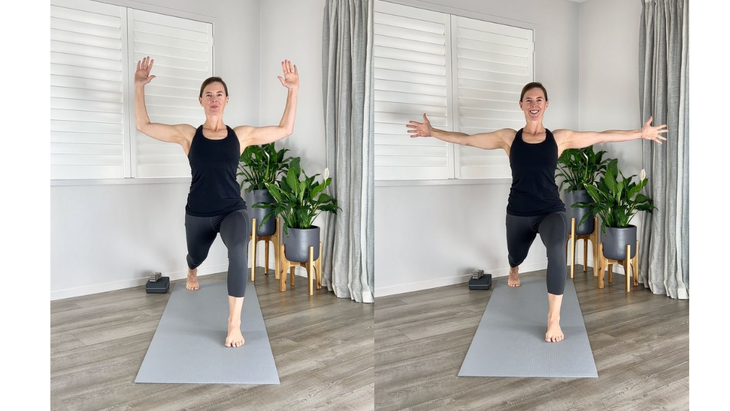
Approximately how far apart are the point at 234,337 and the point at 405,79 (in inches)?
76.3

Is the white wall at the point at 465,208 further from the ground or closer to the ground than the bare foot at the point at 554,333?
further from the ground

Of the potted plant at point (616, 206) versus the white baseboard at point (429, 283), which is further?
the white baseboard at point (429, 283)

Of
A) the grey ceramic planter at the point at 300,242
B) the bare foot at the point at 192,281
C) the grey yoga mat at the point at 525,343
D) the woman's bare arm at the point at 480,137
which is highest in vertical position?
the woman's bare arm at the point at 480,137

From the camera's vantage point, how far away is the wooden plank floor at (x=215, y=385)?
183 cm

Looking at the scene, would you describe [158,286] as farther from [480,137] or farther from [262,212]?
[480,137]

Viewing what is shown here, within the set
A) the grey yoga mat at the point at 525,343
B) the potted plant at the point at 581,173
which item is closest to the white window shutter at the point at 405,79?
the potted plant at the point at 581,173

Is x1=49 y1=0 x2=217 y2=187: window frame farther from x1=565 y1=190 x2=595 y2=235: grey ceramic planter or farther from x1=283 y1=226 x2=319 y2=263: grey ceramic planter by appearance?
x1=565 y1=190 x2=595 y2=235: grey ceramic planter

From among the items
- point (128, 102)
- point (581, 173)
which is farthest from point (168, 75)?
point (581, 173)

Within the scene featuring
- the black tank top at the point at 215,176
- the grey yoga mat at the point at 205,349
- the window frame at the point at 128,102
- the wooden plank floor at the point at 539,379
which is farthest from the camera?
the window frame at the point at 128,102

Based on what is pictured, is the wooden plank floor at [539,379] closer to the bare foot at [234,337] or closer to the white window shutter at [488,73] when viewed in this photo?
the bare foot at [234,337]

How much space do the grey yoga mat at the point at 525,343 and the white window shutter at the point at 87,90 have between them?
2697 millimetres

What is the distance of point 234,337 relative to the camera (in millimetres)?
2383
